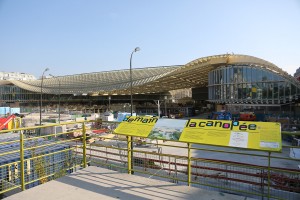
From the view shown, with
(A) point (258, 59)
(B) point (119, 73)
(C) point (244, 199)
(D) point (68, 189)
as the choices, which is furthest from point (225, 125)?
(B) point (119, 73)

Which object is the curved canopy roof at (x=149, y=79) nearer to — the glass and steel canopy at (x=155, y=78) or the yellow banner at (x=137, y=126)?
the glass and steel canopy at (x=155, y=78)

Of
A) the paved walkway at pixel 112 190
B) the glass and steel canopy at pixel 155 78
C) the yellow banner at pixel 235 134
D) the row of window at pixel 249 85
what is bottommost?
the paved walkway at pixel 112 190

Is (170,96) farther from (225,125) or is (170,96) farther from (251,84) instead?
(225,125)

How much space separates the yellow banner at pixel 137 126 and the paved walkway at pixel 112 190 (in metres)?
1.26

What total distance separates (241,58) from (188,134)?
4025cm

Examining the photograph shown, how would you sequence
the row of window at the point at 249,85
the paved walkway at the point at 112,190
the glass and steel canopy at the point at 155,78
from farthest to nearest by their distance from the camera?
1. the glass and steel canopy at the point at 155,78
2. the row of window at the point at 249,85
3. the paved walkway at the point at 112,190

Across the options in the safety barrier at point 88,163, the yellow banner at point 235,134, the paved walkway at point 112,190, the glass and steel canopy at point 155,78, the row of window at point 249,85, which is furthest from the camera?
the glass and steel canopy at point 155,78

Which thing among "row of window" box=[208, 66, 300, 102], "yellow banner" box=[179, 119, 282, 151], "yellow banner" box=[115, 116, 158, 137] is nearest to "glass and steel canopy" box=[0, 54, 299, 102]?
"row of window" box=[208, 66, 300, 102]

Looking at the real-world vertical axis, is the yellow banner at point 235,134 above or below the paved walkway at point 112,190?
above

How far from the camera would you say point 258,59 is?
40.8 metres

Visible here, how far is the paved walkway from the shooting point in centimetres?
529

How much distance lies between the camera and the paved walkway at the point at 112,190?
5.29 m

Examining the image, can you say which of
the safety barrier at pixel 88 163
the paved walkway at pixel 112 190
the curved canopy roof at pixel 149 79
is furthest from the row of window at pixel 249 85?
the paved walkway at pixel 112 190

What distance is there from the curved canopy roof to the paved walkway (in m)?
36.8
